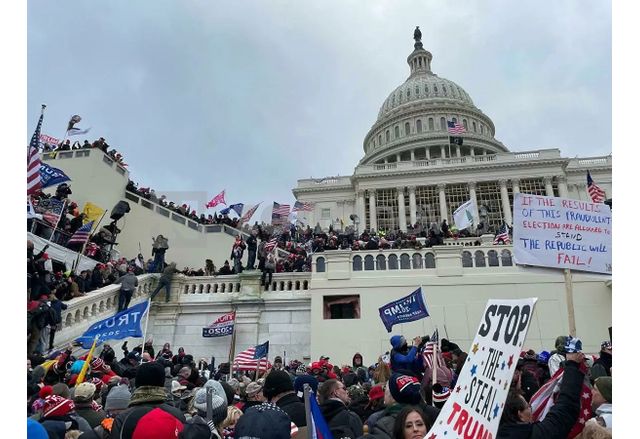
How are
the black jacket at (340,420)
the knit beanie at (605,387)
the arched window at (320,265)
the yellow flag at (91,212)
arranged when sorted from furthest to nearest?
the yellow flag at (91,212) → the arched window at (320,265) → the black jacket at (340,420) → the knit beanie at (605,387)

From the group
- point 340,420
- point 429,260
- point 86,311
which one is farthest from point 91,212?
point 340,420

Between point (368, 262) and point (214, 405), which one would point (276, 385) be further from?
point (368, 262)

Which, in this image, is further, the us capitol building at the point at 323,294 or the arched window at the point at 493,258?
the arched window at the point at 493,258

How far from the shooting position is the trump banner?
1660cm

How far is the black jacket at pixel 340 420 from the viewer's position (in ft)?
13.2

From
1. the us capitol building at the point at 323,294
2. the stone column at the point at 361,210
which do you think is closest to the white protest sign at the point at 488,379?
the us capitol building at the point at 323,294

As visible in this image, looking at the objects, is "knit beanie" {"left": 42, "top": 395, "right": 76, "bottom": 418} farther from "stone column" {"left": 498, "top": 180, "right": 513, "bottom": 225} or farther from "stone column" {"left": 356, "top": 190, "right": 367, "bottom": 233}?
"stone column" {"left": 498, "top": 180, "right": 513, "bottom": 225}

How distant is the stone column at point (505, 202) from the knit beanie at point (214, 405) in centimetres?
5615

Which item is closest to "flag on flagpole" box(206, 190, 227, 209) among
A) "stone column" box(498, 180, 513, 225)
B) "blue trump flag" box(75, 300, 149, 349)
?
"blue trump flag" box(75, 300, 149, 349)

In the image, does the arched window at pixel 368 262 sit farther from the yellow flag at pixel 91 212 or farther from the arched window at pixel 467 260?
the yellow flag at pixel 91 212

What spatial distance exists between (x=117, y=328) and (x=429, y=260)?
447 inches

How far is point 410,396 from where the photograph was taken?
419 centimetres

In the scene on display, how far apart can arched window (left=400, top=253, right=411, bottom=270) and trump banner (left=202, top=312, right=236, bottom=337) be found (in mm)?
6439

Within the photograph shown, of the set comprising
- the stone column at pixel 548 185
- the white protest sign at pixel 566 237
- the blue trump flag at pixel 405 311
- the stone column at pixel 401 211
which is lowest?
the blue trump flag at pixel 405 311
